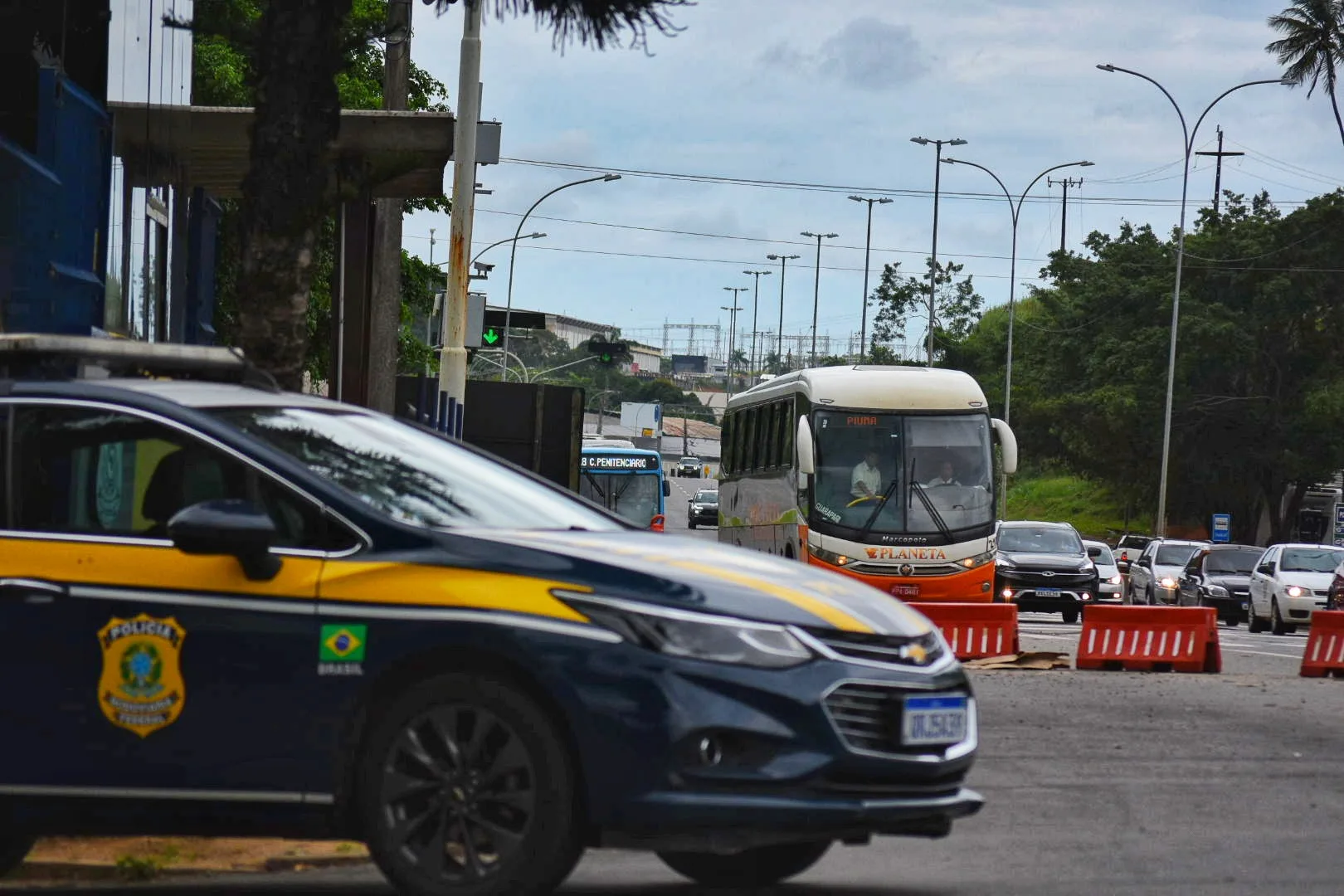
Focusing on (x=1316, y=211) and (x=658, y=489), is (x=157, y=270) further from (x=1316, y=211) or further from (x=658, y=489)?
(x=1316, y=211)

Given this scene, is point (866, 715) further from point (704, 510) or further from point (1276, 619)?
point (704, 510)

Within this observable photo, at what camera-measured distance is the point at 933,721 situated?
6.22 m

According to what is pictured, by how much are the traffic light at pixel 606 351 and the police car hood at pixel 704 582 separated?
38.6 metres

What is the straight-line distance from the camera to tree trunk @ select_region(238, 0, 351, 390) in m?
8.94

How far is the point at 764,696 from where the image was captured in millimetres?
5828

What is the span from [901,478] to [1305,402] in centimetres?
3761

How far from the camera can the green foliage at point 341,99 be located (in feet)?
83.4

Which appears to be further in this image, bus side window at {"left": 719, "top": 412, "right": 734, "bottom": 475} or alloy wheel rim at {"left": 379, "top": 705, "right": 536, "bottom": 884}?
bus side window at {"left": 719, "top": 412, "right": 734, "bottom": 475}

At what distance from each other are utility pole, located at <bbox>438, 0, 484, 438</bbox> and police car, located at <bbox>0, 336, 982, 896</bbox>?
11.9 metres

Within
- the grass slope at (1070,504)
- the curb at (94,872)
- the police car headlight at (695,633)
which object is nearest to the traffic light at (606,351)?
the grass slope at (1070,504)

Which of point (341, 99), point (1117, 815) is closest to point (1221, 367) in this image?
point (341, 99)

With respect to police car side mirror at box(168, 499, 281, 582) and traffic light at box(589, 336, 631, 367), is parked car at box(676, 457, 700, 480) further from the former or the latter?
police car side mirror at box(168, 499, 281, 582)

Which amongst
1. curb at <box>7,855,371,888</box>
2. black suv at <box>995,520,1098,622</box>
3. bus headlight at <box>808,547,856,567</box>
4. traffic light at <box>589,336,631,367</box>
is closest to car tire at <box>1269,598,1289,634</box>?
black suv at <box>995,520,1098,622</box>

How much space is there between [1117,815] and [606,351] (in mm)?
37776
